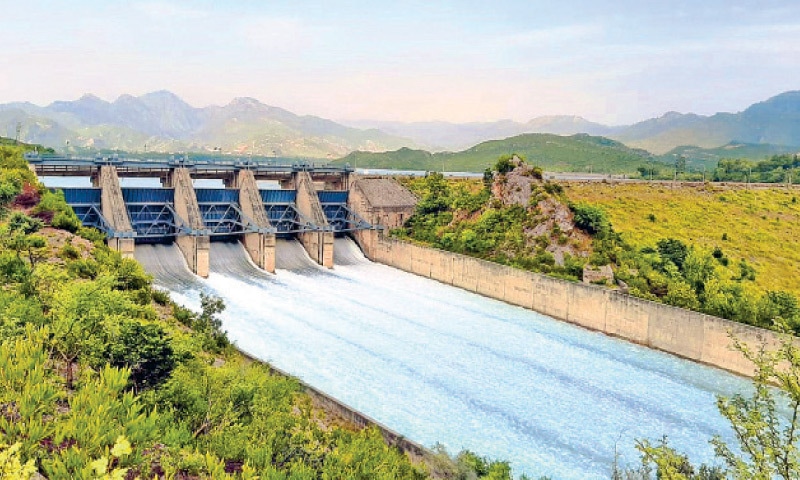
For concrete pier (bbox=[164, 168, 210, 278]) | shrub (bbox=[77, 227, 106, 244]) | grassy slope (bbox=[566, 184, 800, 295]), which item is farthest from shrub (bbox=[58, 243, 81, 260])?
grassy slope (bbox=[566, 184, 800, 295])

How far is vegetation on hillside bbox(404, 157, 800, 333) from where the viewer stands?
3488 cm

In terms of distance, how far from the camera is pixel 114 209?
39406mm

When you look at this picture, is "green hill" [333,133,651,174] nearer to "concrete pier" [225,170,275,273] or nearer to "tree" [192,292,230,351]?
"concrete pier" [225,170,275,273]

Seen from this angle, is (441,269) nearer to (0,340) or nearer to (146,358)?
(146,358)

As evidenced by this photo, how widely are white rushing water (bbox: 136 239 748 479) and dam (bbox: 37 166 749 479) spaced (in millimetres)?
79

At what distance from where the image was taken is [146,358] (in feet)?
49.8

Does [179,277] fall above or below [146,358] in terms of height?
below

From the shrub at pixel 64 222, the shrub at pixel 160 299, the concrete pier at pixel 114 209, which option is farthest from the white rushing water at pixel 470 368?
the shrub at pixel 64 222

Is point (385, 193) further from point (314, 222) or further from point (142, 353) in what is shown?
point (142, 353)

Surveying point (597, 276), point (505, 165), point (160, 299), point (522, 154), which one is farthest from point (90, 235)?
point (522, 154)

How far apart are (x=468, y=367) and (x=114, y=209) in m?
25.4

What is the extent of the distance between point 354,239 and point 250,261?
10636 millimetres

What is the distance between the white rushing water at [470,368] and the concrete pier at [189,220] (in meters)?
0.87

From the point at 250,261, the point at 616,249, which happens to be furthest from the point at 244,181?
the point at 616,249
